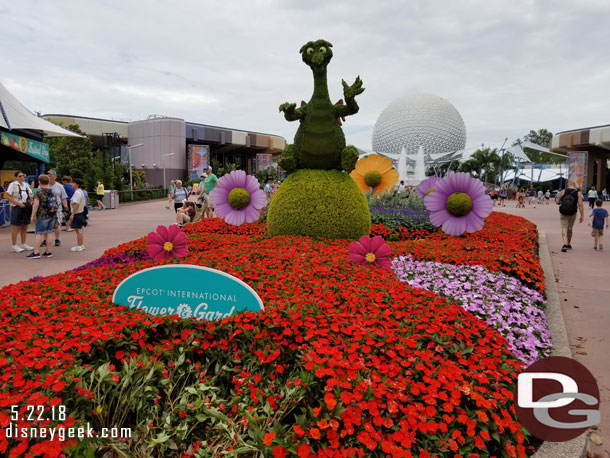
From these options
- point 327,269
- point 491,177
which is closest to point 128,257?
point 327,269

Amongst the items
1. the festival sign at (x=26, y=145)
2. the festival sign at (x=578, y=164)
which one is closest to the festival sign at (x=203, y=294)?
the festival sign at (x=26, y=145)

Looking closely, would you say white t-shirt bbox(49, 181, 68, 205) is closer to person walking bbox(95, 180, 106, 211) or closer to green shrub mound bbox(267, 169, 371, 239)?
green shrub mound bbox(267, 169, 371, 239)

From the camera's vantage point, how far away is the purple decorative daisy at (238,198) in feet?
22.4

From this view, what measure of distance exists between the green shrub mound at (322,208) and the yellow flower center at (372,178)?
273 cm

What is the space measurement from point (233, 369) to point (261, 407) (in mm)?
330

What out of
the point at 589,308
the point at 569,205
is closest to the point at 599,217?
the point at 569,205

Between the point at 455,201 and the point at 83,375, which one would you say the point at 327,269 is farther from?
the point at 455,201

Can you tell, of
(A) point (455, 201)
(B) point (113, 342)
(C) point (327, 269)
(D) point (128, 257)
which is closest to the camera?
(B) point (113, 342)

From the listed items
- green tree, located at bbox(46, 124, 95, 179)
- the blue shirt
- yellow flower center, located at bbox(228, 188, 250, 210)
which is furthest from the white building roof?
green tree, located at bbox(46, 124, 95, 179)

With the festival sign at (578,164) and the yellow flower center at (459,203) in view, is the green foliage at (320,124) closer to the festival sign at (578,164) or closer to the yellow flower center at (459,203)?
the yellow flower center at (459,203)

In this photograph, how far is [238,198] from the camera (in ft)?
22.2

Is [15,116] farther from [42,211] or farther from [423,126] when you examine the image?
[423,126]

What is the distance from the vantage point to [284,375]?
2.37 metres

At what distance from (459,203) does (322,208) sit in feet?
7.30
